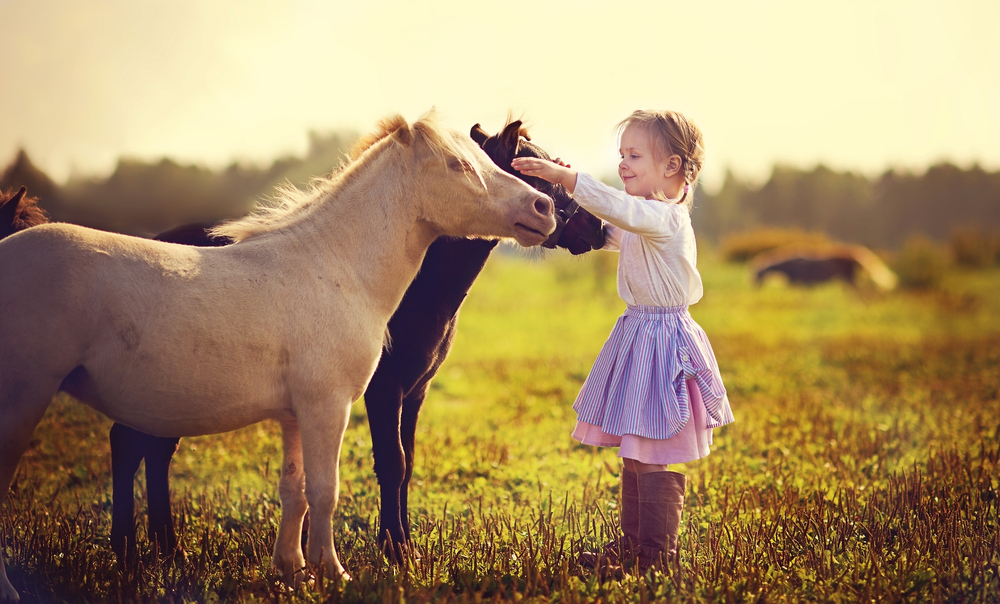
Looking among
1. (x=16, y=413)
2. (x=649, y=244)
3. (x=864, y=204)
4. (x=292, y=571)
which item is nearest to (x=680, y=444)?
(x=649, y=244)

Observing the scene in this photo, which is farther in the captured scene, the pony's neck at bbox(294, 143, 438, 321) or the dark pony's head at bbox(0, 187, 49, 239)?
the dark pony's head at bbox(0, 187, 49, 239)

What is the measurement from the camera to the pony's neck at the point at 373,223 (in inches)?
124

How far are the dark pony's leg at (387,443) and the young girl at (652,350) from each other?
3.38 ft

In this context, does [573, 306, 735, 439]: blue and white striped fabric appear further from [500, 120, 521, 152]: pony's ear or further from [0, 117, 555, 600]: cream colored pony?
[500, 120, 521, 152]: pony's ear

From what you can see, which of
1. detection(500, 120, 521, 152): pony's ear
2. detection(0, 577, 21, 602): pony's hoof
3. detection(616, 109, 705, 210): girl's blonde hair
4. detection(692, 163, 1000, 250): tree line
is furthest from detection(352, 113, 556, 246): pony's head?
detection(692, 163, 1000, 250): tree line

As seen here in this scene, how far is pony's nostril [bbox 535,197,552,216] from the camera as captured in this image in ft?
10.3

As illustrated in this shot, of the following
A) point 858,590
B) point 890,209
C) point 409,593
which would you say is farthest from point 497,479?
point 890,209

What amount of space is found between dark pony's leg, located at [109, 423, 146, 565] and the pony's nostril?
9.33 feet

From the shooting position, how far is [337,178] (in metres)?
3.28

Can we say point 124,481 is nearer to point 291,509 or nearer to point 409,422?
point 291,509

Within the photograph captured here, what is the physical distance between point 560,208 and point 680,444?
1.51m

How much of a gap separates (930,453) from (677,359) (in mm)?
3305

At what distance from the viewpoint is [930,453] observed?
530 cm

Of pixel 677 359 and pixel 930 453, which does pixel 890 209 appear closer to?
pixel 930 453
